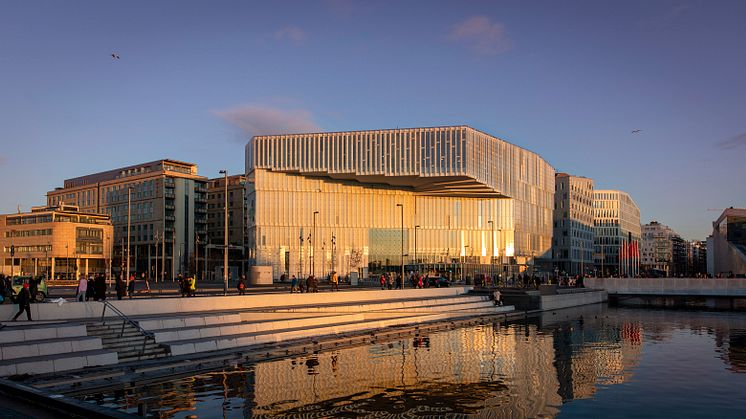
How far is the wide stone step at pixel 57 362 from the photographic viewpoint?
1820cm

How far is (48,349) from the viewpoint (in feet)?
65.8

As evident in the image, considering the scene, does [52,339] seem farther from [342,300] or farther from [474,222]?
[474,222]

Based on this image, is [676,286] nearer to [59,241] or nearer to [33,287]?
[33,287]

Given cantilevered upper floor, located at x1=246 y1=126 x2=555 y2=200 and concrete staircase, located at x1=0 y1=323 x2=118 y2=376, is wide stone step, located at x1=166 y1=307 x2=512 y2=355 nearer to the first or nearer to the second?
concrete staircase, located at x1=0 y1=323 x2=118 y2=376

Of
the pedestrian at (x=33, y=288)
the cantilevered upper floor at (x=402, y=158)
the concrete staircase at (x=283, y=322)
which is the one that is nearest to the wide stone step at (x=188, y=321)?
the concrete staircase at (x=283, y=322)

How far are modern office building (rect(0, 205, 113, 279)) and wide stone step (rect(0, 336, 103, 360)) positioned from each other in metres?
94.0

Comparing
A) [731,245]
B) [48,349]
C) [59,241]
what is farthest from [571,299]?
[59,241]

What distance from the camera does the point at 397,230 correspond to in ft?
342

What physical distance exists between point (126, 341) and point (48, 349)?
316 cm

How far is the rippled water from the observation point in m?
16.2

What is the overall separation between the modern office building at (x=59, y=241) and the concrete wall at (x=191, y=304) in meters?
77.4

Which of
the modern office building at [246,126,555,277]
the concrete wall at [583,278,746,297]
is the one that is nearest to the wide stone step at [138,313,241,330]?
the concrete wall at [583,278,746,297]

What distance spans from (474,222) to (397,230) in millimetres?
12506

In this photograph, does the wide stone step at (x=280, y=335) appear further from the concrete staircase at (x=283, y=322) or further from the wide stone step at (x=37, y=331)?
the wide stone step at (x=37, y=331)
